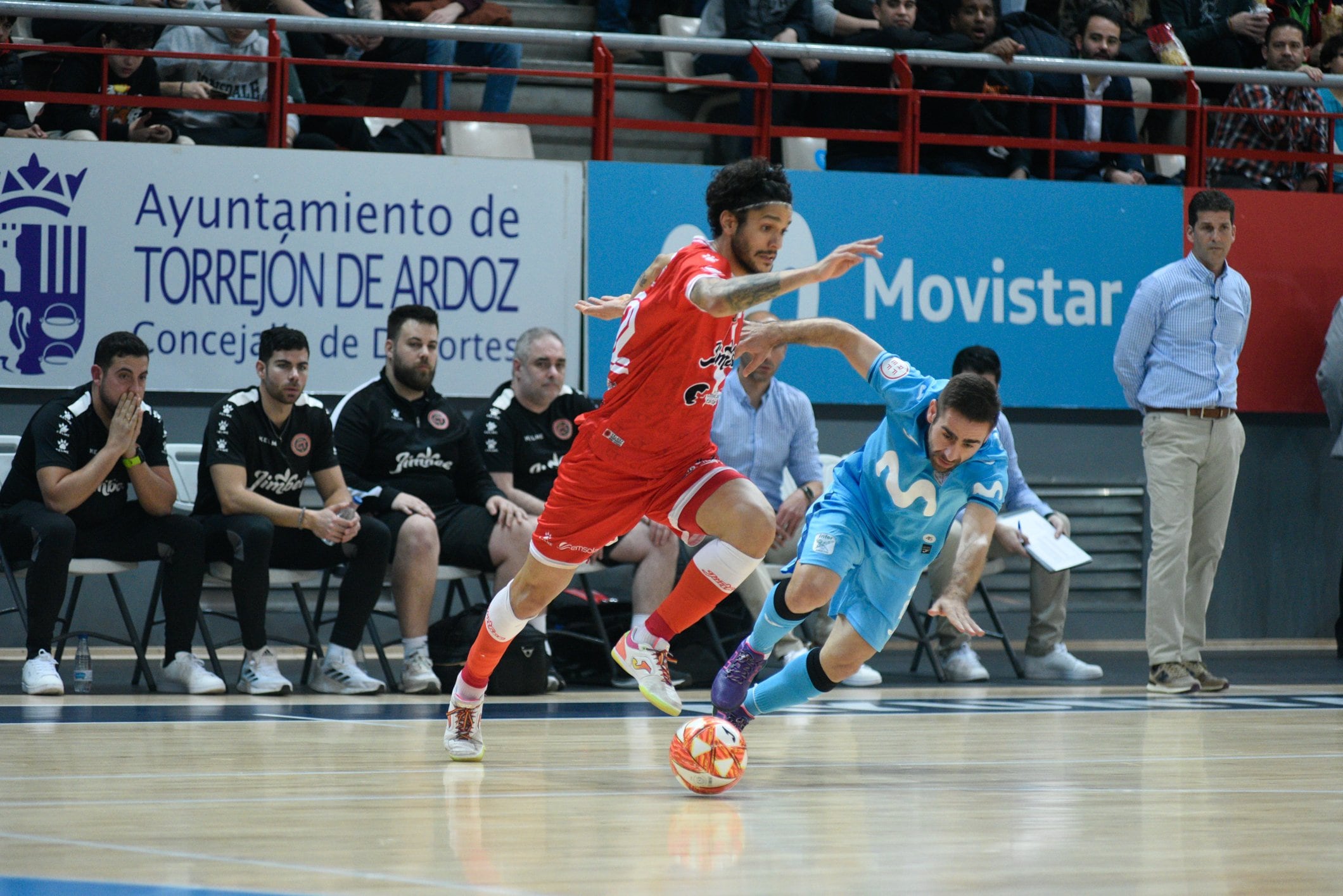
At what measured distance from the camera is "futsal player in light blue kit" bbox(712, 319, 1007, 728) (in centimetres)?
513

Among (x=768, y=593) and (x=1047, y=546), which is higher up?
(x=1047, y=546)

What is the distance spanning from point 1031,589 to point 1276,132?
404 cm

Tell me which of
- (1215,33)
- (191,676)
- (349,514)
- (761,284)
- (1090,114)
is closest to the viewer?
(761,284)

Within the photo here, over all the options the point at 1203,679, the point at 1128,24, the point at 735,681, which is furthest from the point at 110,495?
the point at 1128,24

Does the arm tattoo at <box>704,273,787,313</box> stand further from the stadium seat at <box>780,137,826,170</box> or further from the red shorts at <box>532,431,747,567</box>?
the stadium seat at <box>780,137,826,170</box>

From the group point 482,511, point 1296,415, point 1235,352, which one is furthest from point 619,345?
point 1296,415

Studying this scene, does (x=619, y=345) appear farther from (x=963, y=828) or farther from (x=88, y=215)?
(x=88, y=215)

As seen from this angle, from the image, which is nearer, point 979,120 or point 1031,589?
point 1031,589

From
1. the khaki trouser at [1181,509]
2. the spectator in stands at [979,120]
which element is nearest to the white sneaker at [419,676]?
the khaki trouser at [1181,509]

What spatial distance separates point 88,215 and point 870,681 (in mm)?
4745

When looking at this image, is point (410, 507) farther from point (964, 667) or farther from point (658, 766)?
point (964, 667)

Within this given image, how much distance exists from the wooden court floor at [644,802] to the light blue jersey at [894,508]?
1.84ft

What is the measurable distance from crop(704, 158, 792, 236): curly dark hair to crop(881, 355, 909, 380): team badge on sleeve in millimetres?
667

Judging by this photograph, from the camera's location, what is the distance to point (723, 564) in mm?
5062
